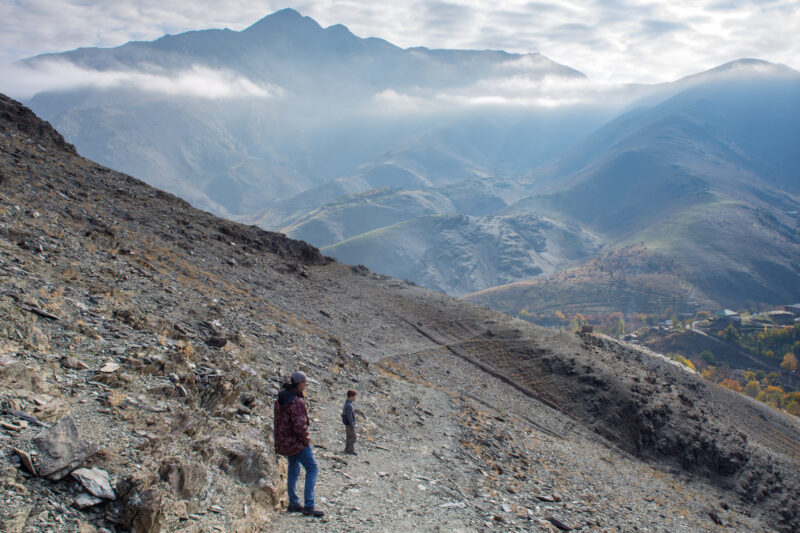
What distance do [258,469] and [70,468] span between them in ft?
11.2

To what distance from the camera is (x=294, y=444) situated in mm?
9141

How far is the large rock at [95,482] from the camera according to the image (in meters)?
6.67

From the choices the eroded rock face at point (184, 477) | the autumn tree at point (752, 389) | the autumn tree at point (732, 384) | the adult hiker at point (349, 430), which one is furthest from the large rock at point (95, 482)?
the autumn tree at point (752, 389)

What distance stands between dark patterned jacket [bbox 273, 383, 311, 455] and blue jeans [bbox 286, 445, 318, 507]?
161mm

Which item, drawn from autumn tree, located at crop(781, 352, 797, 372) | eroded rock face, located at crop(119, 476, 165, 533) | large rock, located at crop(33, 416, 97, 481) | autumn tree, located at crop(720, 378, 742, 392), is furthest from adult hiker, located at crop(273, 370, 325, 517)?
autumn tree, located at crop(781, 352, 797, 372)

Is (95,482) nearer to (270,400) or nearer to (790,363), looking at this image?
(270,400)

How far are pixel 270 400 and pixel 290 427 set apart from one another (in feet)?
18.9

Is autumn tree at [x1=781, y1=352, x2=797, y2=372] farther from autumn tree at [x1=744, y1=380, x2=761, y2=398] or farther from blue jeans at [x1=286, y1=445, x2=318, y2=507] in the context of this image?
blue jeans at [x1=286, y1=445, x2=318, y2=507]

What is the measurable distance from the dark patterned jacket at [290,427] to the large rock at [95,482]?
2891 millimetres

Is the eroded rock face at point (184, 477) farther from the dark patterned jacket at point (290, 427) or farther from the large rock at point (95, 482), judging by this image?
the dark patterned jacket at point (290, 427)

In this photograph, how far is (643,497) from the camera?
20.1 meters

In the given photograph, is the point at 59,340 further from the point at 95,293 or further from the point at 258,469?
the point at 258,469

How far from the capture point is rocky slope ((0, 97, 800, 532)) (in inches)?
310

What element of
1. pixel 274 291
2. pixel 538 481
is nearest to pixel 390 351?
pixel 274 291
